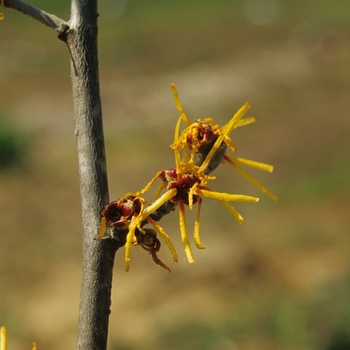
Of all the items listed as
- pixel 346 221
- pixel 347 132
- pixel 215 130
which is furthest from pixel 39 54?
pixel 215 130

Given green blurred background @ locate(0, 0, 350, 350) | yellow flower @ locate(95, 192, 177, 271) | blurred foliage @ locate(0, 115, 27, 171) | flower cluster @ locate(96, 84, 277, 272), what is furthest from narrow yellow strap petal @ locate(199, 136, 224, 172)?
blurred foliage @ locate(0, 115, 27, 171)

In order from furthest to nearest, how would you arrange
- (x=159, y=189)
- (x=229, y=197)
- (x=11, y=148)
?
(x=11, y=148) → (x=159, y=189) → (x=229, y=197)

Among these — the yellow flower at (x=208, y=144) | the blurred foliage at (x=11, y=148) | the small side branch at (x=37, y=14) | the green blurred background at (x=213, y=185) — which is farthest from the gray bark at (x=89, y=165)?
the blurred foliage at (x=11, y=148)

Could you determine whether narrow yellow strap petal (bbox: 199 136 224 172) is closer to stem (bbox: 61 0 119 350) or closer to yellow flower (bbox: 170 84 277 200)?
yellow flower (bbox: 170 84 277 200)

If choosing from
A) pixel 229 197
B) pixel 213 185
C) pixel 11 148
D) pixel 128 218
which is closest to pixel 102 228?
pixel 128 218

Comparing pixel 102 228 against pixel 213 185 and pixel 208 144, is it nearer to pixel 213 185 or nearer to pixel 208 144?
pixel 208 144

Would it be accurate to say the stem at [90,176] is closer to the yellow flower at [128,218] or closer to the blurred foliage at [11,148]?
the yellow flower at [128,218]
